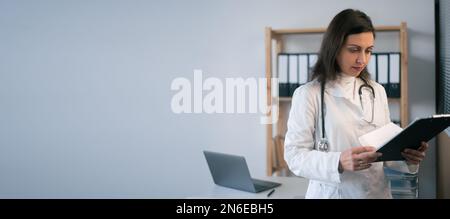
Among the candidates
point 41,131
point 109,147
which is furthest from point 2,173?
point 109,147

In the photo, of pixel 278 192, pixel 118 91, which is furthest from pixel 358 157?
pixel 118 91

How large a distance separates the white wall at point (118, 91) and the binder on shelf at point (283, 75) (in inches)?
11.7

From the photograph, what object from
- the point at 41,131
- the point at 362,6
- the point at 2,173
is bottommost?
the point at 2,173

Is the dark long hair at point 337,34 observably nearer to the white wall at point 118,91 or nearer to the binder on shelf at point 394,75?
the binder on shelf at point 394,75

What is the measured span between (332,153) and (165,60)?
190 cm

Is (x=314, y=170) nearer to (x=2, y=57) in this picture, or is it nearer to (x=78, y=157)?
(x=78, y=157)

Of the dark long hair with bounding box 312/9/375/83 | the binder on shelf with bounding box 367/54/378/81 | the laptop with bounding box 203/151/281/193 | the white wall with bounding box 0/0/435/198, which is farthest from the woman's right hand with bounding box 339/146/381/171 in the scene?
the white wall with bounding box 0/0/435/198

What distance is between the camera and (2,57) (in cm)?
309

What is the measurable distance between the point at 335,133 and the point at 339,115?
0.05 meters

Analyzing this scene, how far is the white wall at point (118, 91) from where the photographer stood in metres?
2.81

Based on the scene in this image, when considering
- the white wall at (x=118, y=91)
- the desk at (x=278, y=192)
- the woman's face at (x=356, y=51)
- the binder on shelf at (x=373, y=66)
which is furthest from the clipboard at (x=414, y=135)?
the white wall at (x=118, y=91)

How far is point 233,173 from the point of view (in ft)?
5.26

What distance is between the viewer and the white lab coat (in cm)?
121

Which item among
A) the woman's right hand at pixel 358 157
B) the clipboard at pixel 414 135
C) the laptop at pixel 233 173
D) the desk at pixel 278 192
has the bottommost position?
the desk at pixel 278 192
